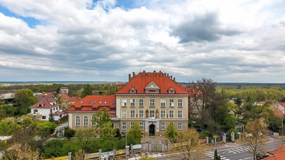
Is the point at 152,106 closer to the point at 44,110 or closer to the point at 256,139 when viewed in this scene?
the point at 256,139

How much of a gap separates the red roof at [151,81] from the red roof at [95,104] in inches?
147

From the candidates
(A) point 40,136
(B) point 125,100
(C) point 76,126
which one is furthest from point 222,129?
(A) point 40,136

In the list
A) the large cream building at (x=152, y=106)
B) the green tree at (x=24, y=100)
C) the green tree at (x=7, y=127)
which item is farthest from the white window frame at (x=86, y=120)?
the green tree at (x=24, y=100)

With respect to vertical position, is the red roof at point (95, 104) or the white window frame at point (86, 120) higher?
the red roof at point (95, 104)

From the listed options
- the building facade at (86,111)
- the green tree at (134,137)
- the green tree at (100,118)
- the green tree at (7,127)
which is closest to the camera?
the green tree at (134,137)

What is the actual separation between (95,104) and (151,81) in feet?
39.0

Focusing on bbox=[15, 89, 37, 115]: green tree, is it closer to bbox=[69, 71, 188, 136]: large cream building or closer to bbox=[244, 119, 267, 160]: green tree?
bbox=[69, 71, 188, 136]: large cream building

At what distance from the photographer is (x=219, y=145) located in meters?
43.8

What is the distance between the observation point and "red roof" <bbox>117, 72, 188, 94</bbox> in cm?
5025

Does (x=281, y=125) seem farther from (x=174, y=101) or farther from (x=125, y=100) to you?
(x=125, y=100)

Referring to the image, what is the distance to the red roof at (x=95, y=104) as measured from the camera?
5047cm

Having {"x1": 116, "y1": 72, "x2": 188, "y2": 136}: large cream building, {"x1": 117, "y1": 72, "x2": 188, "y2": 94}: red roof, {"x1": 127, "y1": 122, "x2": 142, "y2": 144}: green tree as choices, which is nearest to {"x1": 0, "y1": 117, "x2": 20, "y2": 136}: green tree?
{"x1": 116, "y1": 72, "x2": 188, "y2": 136}: large cream building

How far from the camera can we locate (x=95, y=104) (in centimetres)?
5119

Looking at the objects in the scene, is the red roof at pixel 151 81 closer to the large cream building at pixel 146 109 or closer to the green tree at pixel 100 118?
the large cream building at pixel 146 109
